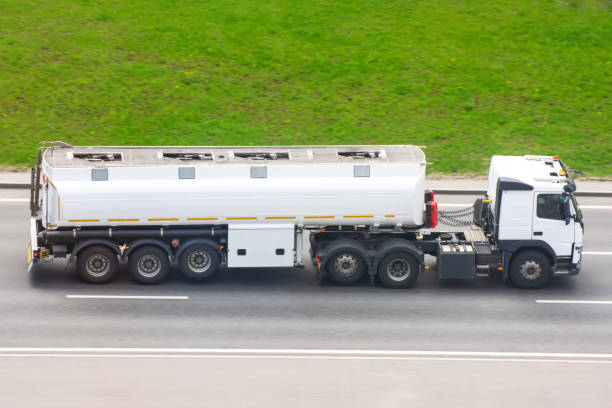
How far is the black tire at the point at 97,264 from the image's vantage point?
17297 millimetres

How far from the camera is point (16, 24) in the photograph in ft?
109

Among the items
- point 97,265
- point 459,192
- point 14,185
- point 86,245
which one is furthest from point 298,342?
point 14,185

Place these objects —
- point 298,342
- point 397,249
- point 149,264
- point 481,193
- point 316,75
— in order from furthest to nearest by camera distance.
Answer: point 316,75 → point 481,193 → point 149,264 → point 397,249 → point 298,342

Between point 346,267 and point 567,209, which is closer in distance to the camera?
point 567,209

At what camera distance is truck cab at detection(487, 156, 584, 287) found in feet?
56.3

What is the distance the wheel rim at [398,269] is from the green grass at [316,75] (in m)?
10.1

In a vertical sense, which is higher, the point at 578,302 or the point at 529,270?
the point at 529,270

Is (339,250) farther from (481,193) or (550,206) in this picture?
(481,193)

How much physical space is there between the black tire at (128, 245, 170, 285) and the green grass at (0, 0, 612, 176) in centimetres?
1137

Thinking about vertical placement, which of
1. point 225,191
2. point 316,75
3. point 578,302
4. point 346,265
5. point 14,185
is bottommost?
point 578,302

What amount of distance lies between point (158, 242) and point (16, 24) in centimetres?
1997

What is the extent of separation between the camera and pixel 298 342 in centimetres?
1482

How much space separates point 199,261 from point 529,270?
716cm

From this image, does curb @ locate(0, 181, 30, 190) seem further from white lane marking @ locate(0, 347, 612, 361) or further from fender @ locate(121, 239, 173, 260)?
white lane marking @ locate(0, 347, 612, 361)
